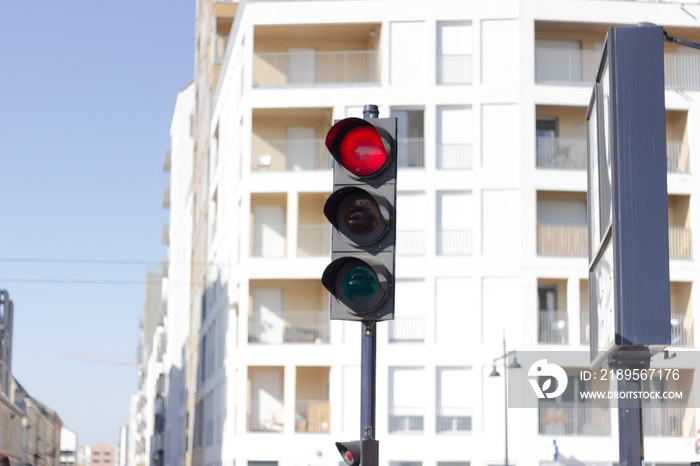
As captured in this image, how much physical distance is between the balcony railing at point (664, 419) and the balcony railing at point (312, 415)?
10548 millimetres

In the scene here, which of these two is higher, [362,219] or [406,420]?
[362,219]

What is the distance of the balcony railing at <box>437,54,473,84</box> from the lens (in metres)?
39.2

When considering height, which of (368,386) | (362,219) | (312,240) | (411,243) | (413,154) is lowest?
(368,386)

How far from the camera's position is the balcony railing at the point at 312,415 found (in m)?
37.9

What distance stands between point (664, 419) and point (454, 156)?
36.8 feet

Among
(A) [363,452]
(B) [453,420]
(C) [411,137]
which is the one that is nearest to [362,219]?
(A) [363,452]

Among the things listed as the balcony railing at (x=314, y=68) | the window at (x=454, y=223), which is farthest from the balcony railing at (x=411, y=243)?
the balcony railing at (x=314, y=68)

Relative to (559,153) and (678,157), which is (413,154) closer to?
(559,153)

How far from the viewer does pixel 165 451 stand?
9044cm

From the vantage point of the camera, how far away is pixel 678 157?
39312mm

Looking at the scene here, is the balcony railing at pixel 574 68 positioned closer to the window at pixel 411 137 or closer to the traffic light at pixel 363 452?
the window at pixel 411 137

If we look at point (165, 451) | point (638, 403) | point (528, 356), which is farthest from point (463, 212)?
point (165, 451)

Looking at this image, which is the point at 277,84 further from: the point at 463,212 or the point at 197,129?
the point at 197,129

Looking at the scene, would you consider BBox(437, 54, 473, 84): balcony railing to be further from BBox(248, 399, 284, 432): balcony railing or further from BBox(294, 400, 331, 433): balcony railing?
BBox(248, 399, 284, 432): balcony railing
